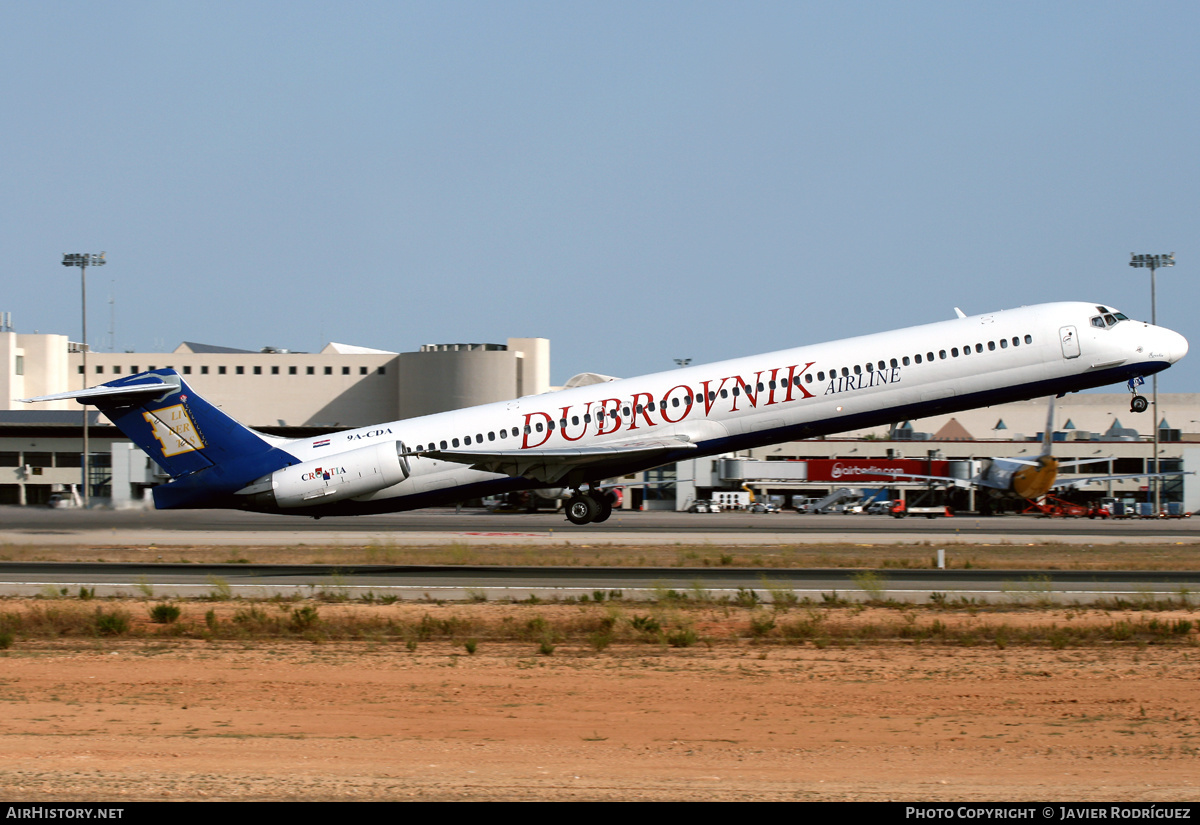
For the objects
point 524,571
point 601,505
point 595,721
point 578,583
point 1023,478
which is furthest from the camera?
point 1023,478

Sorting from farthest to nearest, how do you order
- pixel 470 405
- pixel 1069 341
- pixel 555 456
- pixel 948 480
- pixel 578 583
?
pixel 470 405 → pixel 948 480 → pixel 555 456 → pixel 1069 341 → pixel 578 583

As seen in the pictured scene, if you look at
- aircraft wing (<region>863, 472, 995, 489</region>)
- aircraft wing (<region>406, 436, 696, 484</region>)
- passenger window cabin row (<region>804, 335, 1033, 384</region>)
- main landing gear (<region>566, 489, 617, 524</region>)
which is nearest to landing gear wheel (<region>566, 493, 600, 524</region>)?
main landing gear (<region>566, 489, 617, 524</region>)

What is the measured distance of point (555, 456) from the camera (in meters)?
33.8

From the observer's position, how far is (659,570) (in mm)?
31078

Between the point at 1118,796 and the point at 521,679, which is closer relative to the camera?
the point at 1118,796

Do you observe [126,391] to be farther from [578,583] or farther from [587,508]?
[578,583]

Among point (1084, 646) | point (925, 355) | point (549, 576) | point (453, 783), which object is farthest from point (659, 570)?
point (453, 783)

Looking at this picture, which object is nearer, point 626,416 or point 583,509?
point 626,416

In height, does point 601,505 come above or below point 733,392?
below

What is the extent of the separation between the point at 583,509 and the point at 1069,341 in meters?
15.1

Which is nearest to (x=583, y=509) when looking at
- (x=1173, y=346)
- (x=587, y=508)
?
(x=587, y=508)

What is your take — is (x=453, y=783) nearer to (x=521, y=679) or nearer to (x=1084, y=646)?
(x=521, y=679)

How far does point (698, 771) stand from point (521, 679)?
5.38 meters

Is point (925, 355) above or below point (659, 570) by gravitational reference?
above
